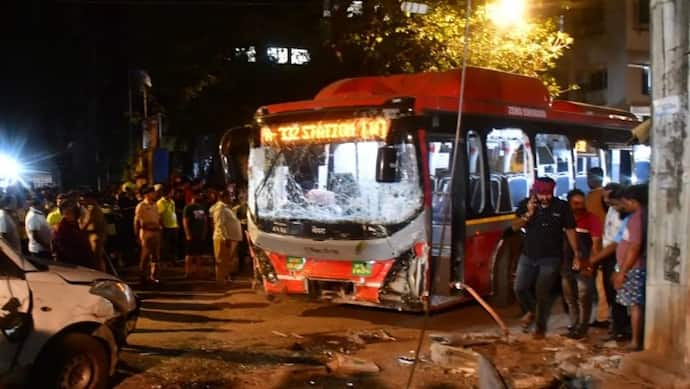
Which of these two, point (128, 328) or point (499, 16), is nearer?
point (128, 328)

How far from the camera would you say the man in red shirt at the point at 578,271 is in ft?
27.6

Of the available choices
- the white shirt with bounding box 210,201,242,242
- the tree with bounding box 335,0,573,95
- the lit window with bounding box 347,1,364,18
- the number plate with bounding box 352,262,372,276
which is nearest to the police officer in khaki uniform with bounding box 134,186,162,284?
the white shirt with bounding box 210,201,242,242

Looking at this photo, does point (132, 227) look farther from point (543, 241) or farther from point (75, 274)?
point (543, 241)

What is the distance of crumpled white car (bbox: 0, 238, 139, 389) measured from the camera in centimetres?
586

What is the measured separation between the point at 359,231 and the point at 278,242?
1273mm

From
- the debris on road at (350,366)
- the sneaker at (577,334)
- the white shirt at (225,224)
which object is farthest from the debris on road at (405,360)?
the white shirt at (225,224)

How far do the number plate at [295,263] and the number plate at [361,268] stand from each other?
2.56 feet

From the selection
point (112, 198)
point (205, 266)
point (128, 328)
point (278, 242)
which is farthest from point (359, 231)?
point (112, 198)

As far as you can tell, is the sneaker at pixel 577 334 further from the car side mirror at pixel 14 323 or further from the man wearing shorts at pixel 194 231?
the man wearing shorts at pixel 194 231

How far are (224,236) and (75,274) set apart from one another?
5.87 m

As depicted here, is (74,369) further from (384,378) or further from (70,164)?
(70,164)

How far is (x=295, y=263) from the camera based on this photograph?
9.74 m

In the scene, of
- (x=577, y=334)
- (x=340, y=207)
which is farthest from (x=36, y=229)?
(x=577, y=334)

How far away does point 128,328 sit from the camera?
6844 millimetres
